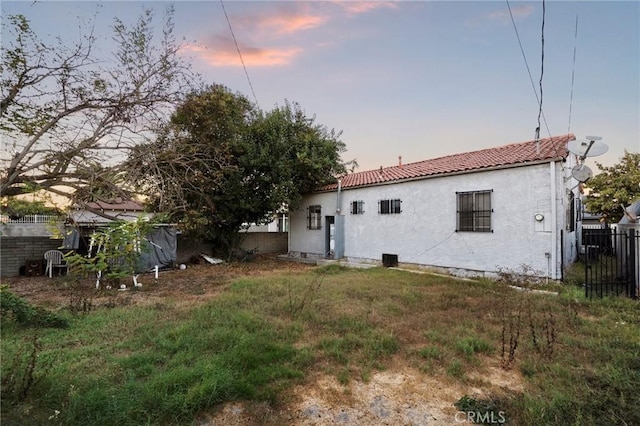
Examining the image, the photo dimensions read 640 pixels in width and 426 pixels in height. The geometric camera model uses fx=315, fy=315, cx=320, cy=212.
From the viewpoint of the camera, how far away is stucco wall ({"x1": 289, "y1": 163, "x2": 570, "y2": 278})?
8133mm

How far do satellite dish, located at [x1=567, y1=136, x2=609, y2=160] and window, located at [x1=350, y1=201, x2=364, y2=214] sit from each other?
23.7ft

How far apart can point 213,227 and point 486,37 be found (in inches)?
491

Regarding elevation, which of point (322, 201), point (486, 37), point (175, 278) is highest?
point (486, 37)

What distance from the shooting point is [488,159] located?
1002cm

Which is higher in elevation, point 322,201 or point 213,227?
point 322,201

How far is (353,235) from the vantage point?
44.8 feet

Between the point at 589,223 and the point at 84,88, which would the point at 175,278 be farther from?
the point at 589,223

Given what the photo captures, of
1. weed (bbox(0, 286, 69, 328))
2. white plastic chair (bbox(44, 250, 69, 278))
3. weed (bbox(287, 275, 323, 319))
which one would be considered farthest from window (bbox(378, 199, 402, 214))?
white plastic chair (bbox(44, 250, 69, 278))

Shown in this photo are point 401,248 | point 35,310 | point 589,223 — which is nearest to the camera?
point 35,310

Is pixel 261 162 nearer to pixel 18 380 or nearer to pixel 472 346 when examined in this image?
pixel 472 346

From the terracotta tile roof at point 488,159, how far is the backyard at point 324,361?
11.8 feet

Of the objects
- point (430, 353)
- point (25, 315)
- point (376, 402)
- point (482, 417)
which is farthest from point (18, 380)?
point (430, 353)

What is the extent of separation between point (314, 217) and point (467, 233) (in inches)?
302

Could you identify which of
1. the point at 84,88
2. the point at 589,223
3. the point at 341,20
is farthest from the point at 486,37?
the point at 589,223
